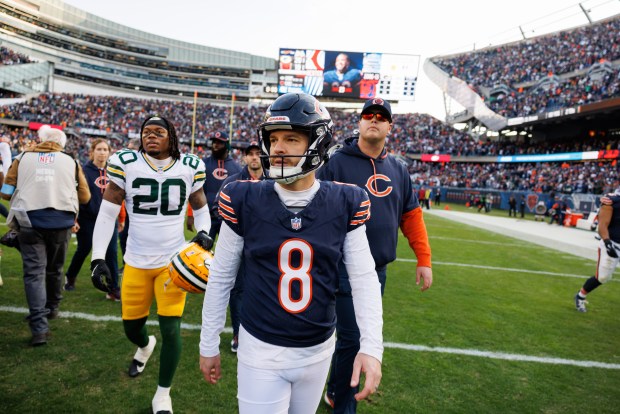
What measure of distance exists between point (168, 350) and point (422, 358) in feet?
8.40

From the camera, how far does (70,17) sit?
Answer: 217 feet

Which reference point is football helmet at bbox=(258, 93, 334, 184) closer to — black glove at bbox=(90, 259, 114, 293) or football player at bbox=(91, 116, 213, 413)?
football player at bbox=(91, 116, 213, 413)

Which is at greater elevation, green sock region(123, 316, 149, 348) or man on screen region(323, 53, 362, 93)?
man on screen region(323, 53, 362, 93)

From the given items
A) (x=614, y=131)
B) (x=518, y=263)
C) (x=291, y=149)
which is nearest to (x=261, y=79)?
(x=614, y=131)

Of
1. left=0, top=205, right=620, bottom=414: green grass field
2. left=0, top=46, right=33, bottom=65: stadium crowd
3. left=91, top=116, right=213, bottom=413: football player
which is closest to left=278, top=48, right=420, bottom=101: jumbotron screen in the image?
left=0, top=205, right=620, bottom=414: green grass field

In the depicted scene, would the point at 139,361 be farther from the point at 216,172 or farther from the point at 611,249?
the point at 611,249

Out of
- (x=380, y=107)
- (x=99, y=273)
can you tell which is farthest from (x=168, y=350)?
(x=380, y=107)

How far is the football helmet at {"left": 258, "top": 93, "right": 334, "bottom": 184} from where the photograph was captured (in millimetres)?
1643

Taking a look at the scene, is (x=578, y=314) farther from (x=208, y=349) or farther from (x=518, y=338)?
(x=208, y=349)

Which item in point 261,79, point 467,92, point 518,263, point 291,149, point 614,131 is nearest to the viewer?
point 291,149

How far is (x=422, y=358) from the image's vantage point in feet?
12.8

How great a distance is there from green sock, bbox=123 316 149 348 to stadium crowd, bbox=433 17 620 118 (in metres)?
35.6

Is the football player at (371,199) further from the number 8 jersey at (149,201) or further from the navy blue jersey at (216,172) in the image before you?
the navy blue jersey at (216,172)

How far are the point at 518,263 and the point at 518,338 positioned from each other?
204 inches
